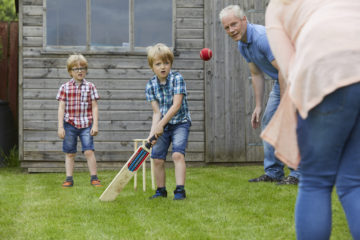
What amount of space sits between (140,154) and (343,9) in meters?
2.78

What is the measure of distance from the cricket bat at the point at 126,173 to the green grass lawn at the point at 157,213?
107 millimetres

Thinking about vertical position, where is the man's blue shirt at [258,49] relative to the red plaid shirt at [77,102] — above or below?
above

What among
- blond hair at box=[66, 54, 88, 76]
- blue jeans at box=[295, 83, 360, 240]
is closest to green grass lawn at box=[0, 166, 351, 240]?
blue jeans at box=[295, 83, 360, 240]

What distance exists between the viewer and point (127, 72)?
7.63 m

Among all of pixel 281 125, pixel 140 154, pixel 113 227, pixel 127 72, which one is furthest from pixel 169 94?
pixel 127 72

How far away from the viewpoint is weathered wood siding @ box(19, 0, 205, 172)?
7.55 metres

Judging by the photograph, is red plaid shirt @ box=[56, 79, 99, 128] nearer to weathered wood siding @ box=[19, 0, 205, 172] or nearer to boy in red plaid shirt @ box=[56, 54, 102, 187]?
boy in red plaid shirt @ box=[56, 54, 102, 187]

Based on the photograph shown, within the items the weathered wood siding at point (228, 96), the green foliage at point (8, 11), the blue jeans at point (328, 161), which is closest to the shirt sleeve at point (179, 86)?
the blue jeans at point (328, 161)

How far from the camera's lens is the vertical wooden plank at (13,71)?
30.1 ft

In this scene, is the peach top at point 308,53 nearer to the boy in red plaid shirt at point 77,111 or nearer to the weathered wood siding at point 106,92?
the boy in red plaid shirt at point 77,111

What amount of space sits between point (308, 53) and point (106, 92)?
6.07 m

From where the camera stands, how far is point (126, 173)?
4.30 meters

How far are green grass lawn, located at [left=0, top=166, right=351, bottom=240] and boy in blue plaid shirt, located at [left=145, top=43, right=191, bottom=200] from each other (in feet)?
0.99

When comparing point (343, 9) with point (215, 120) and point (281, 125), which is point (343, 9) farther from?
point (215, 120)
